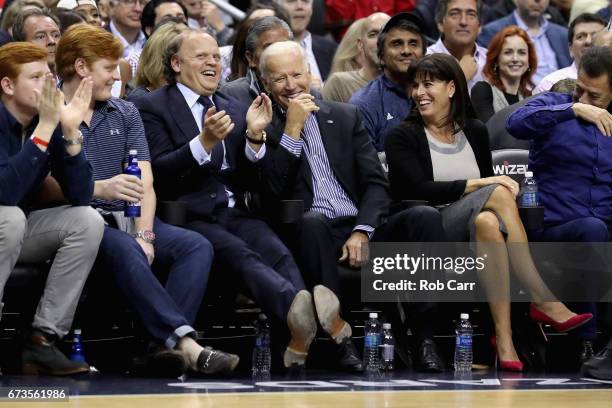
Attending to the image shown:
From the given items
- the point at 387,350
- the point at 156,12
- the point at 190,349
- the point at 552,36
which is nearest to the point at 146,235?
the point at 190,349

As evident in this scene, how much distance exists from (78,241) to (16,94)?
776 millimetres

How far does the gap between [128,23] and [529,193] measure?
369 centimetres

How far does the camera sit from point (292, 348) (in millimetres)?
7223

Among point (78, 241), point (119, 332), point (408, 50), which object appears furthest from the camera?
point (408, 50)

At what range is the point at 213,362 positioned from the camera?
22.5 feet

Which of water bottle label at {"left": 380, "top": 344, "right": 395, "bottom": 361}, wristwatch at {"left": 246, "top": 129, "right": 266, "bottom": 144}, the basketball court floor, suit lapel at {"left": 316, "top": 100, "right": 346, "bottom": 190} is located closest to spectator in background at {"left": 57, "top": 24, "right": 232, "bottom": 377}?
the basketball court floor

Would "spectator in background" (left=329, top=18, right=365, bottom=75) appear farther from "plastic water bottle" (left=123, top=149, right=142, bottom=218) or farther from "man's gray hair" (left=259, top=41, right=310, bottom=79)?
"plastic water bottle" (left=123, top=149, right=142, bottom=218)

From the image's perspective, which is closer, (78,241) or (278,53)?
(78,241)

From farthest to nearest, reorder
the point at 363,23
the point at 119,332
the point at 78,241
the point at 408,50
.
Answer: the point at 363,23
the point at 408,50
the point at 119,332
the point at 78,241

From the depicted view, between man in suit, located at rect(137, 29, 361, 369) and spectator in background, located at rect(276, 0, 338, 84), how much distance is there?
3.00 m

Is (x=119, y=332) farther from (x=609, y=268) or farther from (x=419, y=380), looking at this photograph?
(x=609, y=268)

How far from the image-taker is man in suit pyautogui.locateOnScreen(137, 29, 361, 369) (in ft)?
23.7

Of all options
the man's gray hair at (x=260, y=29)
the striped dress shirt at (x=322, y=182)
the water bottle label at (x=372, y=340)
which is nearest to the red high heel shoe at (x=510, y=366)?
the water bottle label at (x=372, y=340)

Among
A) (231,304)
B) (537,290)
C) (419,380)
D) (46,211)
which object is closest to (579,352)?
(537,290)
